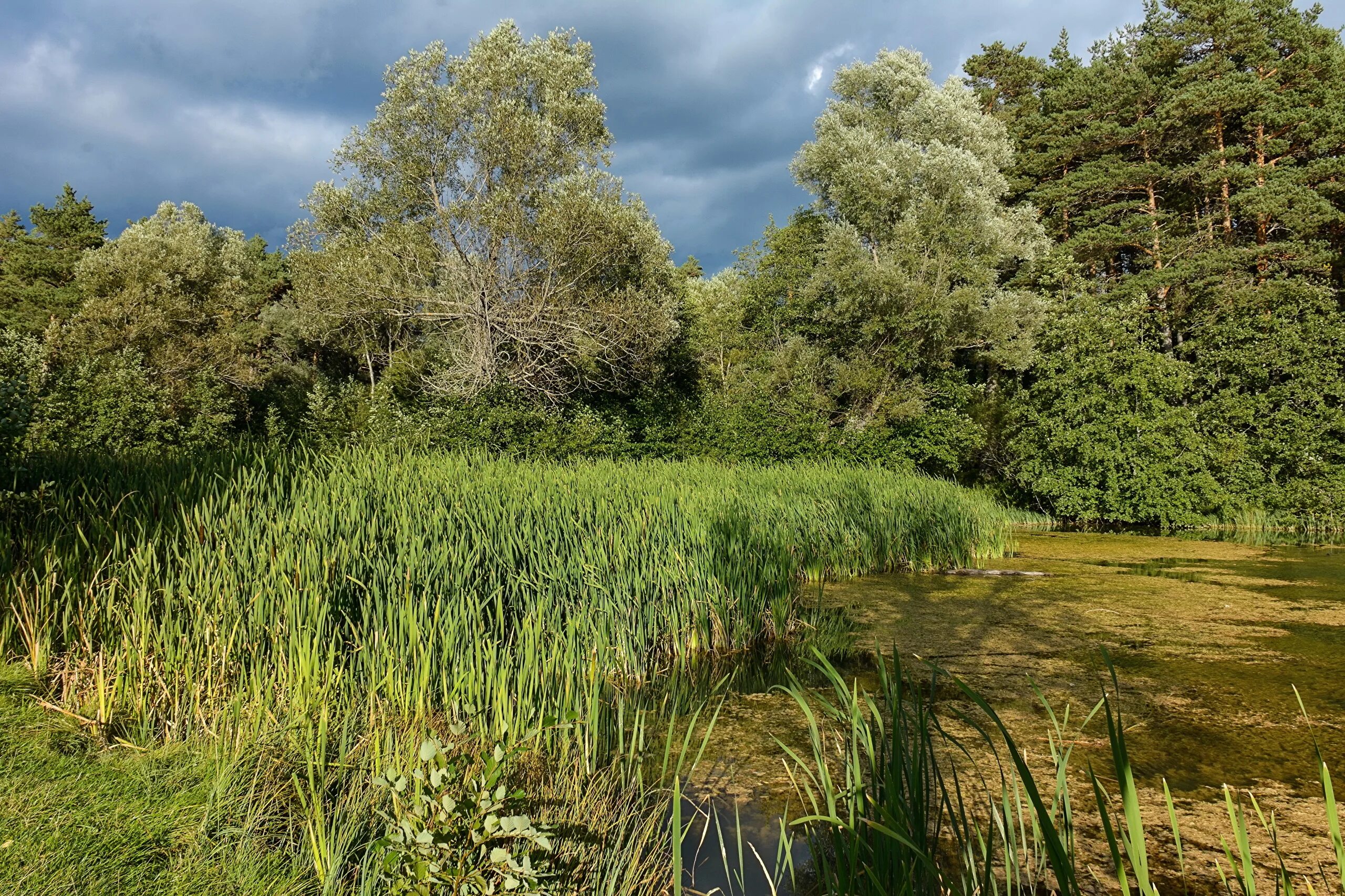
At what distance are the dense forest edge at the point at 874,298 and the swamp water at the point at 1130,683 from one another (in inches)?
222

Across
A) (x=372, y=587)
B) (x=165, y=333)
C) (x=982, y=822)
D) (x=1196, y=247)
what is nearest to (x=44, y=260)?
(x=165, y=333)

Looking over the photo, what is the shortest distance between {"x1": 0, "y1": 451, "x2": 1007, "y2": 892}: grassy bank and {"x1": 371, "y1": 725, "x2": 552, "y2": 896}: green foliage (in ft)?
0.30

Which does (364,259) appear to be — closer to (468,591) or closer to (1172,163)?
(468,591)

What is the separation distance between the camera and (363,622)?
2502 mm

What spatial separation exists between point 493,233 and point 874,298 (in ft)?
22.5

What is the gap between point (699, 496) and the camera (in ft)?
15.9

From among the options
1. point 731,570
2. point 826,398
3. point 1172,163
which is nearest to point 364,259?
point 826,398

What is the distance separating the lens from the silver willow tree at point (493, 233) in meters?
11.1

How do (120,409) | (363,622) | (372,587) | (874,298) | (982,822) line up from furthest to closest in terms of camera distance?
(874,298), (120,409), (372,587), (363,622), (982,822)

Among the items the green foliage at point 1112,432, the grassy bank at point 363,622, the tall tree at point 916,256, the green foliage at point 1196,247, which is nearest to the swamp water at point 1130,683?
the grassy bank at point 363,622

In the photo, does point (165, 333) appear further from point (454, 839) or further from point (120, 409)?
point (454, 839)

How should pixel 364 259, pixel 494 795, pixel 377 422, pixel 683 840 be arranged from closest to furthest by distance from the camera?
pixel 494 795
pixel 683 840
pixel 377 422
pixel 364 259

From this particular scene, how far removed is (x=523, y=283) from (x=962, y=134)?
1021 cm

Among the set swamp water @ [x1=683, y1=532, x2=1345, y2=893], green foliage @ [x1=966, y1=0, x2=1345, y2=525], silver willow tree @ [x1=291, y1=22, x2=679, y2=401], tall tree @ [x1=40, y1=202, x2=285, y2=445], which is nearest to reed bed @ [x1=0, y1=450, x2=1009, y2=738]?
swamp water @ [x1=683, y1=532, x2=1345, y2=893]
